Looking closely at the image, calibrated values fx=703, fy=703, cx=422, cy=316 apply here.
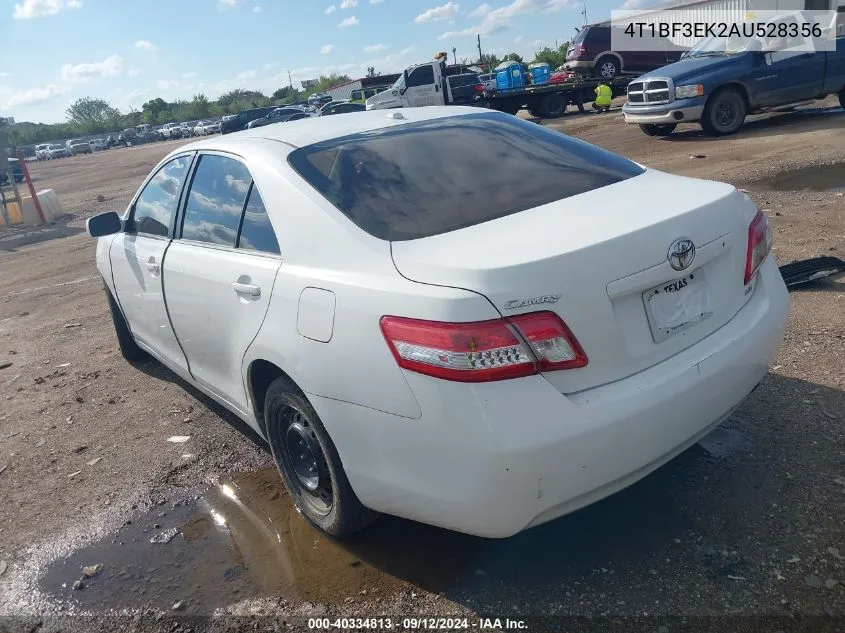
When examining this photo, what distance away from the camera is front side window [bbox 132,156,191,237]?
4.00m

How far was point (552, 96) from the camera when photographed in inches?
906

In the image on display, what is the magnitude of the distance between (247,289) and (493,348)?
1348 millimetres

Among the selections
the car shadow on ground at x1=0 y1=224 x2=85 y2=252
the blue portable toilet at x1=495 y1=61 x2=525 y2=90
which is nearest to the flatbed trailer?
the blue portable toilet at x1=495 y1=61 x2=525 y2=90

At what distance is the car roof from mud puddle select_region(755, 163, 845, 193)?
580 cm

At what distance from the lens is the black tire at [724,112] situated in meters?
12.6

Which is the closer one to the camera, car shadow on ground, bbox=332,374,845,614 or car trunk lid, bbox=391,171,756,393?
car trunk lid, bbox=391,171,756,393

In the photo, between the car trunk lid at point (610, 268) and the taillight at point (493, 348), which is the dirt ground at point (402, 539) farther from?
the taillight at point (493, 348)

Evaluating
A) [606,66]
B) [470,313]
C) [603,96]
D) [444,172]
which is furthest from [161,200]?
[606,66]

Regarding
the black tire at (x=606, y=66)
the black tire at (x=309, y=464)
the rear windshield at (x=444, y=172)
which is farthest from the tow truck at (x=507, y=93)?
the black tire at (x=309, y=464)

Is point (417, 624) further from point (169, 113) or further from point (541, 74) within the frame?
point (169, 113)

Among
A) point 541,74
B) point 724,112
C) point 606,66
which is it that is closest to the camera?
point 724,112

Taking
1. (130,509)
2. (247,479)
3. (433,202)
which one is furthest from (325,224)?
(130,509)

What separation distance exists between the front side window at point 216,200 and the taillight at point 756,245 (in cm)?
216

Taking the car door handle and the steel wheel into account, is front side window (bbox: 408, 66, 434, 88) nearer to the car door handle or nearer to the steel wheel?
the car door handle
